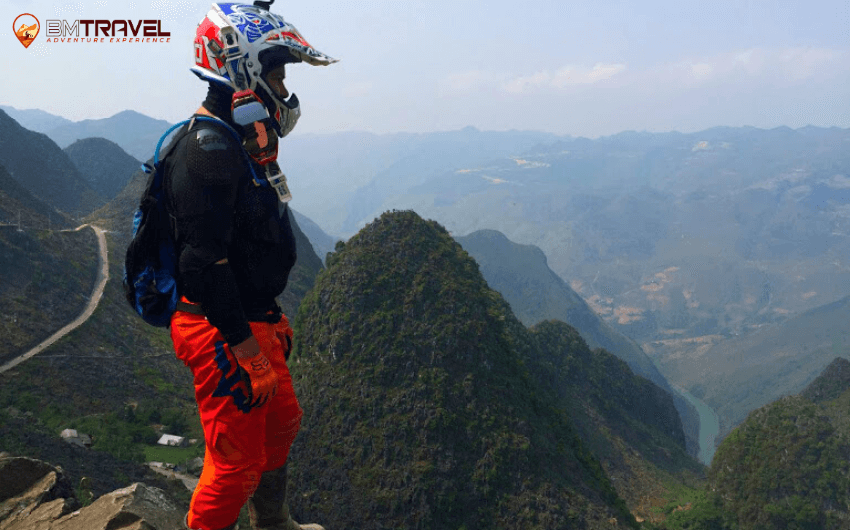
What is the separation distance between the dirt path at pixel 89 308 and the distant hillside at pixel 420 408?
17769 mm

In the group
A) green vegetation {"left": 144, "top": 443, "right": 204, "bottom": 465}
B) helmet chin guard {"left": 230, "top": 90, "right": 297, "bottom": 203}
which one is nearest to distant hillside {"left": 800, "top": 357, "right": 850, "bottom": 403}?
green vegetation {"left": 144, "top": 443, "right": 204, "bottom": 465}

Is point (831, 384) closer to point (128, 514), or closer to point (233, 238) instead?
point (128, 514)

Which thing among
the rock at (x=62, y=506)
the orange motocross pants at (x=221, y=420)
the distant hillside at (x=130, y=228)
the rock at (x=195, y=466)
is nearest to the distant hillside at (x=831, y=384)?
the distant hillside at (x=130, y=228)

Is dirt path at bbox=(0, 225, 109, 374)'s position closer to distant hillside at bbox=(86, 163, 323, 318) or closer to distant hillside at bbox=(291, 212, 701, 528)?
distant hillside at bbox=(86, 163, 323, 318)

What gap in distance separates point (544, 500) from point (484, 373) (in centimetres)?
1048

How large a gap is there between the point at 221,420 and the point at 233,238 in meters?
1.63

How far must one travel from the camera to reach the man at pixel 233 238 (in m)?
4.48

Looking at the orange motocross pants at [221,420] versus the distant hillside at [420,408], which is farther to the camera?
the distant hillside at [420,408]

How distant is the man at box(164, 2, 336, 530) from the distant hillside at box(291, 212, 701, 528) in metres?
31.3

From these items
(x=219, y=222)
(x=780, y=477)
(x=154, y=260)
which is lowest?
(x=780, y=477)

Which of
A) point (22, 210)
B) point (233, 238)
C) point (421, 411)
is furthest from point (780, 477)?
point (22, 210)

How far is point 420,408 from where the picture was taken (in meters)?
38.5

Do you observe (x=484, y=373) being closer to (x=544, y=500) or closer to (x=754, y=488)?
(x=544, y=500)

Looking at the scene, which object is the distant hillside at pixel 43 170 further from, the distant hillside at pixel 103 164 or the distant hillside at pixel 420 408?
the distant hillside at pixel 420 408
